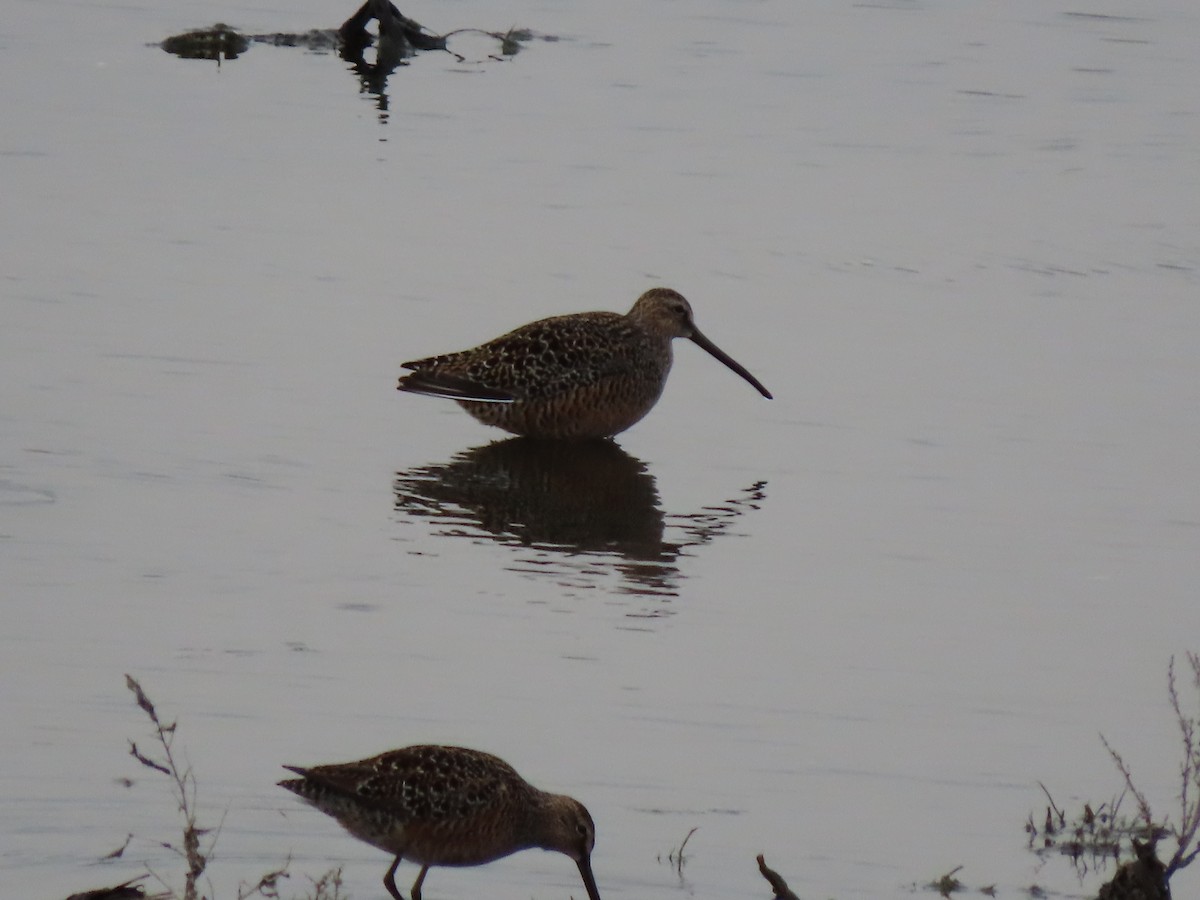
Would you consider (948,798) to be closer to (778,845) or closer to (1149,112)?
(778,845)

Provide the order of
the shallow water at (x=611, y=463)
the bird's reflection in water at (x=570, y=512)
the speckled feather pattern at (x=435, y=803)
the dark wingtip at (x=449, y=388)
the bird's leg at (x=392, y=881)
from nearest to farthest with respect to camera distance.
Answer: the speckled feather pattern at (x=435, y=803)
the bird's leg at (x=392, y=881)
the shallow water at (x=611, y=463)
the bird's reflection in water at (x=570, y=512)
the dark wingtip at (x=449, y=388)

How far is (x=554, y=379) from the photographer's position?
29.6 feet

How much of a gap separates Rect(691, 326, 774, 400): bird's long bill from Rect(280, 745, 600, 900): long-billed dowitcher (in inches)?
168

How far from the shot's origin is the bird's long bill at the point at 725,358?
936 cm

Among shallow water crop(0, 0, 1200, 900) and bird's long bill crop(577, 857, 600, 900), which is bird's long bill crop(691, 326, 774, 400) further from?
bird's long bill crop(577, 857, 600, 900)

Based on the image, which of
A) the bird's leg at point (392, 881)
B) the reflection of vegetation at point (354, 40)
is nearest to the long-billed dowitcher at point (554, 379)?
the bird's leg at point (392, 881)

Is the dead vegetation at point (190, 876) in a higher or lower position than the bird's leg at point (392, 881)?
higher

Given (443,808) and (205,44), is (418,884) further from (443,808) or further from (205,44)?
(205,44)

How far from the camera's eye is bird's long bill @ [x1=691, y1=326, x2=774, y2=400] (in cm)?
936

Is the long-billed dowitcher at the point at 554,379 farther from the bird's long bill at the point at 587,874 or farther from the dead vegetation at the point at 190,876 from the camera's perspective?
the bird's long bill at the point at 587,874

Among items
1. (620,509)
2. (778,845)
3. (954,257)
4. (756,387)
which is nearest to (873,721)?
(778,845)

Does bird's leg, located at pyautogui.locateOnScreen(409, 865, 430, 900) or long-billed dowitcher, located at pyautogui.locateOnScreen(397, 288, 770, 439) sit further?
long-billed dowitcher, located at pyautogui.locateOnScreen(397, 288, 770, 439)

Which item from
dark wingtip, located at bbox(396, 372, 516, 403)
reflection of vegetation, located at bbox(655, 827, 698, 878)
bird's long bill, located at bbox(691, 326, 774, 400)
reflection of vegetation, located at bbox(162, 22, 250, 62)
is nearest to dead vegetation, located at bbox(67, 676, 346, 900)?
reflection of vegetation, located at bbox(655, 827, 698, 878)

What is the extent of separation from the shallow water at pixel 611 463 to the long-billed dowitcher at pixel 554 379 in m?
0.14
